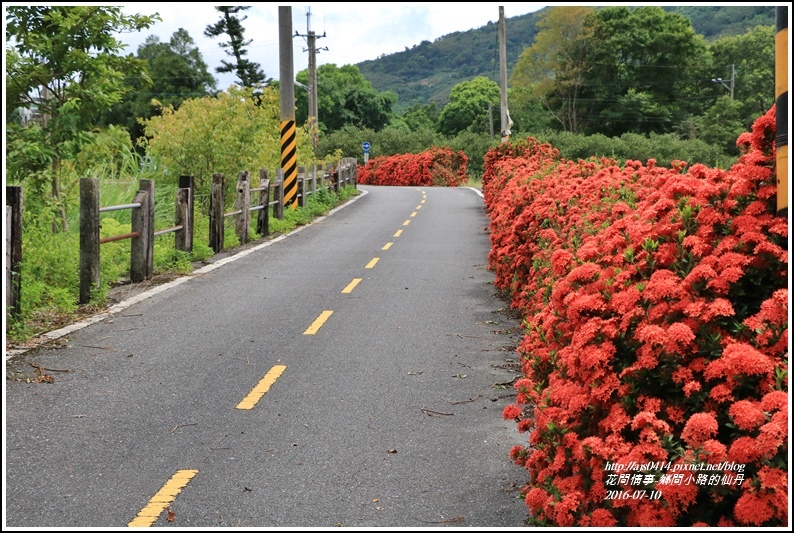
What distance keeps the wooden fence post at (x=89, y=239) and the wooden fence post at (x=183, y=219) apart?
3.56 metres

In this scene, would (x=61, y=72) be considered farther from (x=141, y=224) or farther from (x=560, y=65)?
(x=560, y=65)

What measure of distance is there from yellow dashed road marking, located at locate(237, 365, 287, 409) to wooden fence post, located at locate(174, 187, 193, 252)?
7.24 m

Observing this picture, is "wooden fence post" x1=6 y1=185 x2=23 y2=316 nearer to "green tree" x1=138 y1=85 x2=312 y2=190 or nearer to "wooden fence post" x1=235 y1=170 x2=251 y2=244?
"wooden fence post" x1=235 y1=170 x2=251 y2=244

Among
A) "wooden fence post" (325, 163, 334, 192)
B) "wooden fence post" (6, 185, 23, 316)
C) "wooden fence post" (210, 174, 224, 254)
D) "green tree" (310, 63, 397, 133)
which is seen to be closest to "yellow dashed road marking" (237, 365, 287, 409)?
"wooden fence post" (6, 185, 23, 316)

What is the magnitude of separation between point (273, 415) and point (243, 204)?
11.9 meters

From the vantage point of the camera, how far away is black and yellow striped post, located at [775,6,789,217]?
3688 mm

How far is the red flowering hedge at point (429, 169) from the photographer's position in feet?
189

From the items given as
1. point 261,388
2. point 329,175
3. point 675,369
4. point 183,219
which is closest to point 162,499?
point 261,388

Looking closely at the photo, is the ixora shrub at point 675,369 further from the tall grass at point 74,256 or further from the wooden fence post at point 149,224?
the wooden fence post at point 149,224

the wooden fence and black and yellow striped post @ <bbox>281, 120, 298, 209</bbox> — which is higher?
black and yellow striped post @ <bbox>281, 120, 298, 209</bbox>

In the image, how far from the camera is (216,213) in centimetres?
1611

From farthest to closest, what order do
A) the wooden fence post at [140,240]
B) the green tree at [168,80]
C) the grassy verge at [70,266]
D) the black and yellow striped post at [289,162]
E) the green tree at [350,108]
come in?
the green tree at [350,108] → the green tree at [168,80] → the black and yellow striped post at [289,162] → the wooden fence post at [140,240] → the grassy verge at [70,266]

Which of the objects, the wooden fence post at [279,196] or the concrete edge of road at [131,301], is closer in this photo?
the concrete edge of road at [131,301]

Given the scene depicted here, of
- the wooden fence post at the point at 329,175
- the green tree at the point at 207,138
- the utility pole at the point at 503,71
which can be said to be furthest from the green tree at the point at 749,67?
the green tree at the point at 207,138
